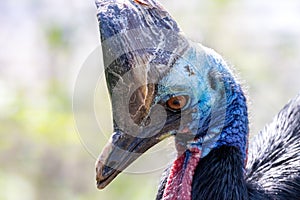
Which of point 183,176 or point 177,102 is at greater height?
point 177,102

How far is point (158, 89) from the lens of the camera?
1870mm

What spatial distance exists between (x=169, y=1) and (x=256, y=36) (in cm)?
86

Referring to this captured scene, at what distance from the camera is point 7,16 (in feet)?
16.4

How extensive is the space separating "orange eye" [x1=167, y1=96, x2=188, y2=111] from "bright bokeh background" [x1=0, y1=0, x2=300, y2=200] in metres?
1.64

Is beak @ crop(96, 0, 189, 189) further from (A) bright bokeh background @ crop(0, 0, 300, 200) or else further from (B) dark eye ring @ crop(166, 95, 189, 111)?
(A) bright bokeh background @ crop(0, 0, 300, 200)

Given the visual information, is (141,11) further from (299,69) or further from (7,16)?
(7,16)

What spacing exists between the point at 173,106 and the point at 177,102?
14 mm

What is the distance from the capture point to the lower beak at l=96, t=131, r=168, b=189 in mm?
1865

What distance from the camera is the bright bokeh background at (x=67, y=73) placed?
3957 millimetres

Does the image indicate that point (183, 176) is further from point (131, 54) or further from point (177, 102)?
point (131, 54)

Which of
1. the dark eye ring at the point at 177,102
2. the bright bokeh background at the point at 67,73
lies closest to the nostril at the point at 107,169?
the dark eye ring at the point at 177,102

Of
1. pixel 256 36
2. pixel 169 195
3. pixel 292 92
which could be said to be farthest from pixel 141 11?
pixel 256 36

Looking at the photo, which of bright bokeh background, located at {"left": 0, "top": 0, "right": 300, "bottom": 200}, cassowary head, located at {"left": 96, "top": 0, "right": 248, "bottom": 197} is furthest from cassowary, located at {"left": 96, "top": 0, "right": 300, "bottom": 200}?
bright bokeh background, located at {"left": 0, "top": 0, "right": 300, "bottom": 200}

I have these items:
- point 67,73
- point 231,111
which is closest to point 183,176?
point 231,111
